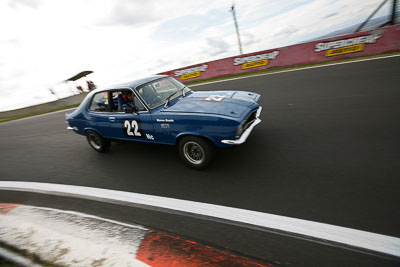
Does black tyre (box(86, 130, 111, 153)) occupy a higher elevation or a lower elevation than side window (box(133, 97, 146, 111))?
lower

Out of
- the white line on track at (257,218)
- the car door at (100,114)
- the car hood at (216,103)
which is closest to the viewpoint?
the white line on track at (257,218)

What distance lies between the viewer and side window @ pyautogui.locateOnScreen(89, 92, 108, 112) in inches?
168

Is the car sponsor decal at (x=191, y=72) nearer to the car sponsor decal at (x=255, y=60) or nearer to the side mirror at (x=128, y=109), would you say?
the car sponsor decal at (x=255, y=60)

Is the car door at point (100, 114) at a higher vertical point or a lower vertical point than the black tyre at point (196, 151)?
higher

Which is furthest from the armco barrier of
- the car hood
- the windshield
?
the windshield

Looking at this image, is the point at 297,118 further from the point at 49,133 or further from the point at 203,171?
the point at 49,133

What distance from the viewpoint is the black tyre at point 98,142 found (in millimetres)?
4691

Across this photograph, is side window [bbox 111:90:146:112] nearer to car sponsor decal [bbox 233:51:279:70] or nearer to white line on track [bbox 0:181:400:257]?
white line on track [bbox 0:181:400:257]

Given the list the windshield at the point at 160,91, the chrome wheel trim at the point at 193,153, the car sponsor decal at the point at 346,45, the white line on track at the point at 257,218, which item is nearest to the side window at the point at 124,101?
the windshield at the point at 160,91

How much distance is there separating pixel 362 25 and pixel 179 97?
15.8 meters

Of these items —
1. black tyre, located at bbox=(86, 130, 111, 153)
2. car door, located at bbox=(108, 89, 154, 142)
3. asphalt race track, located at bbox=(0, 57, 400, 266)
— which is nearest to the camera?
asphalt race track, located at bbox=(0, 57, 400, 266)

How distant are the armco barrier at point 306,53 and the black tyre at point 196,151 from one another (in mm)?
12199

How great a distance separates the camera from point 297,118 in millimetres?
5043

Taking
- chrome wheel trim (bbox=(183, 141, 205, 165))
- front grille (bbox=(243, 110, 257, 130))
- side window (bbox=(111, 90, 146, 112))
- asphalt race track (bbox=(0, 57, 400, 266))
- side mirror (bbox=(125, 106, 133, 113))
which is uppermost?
side window (bbox=(111, 90, 146, 112))
